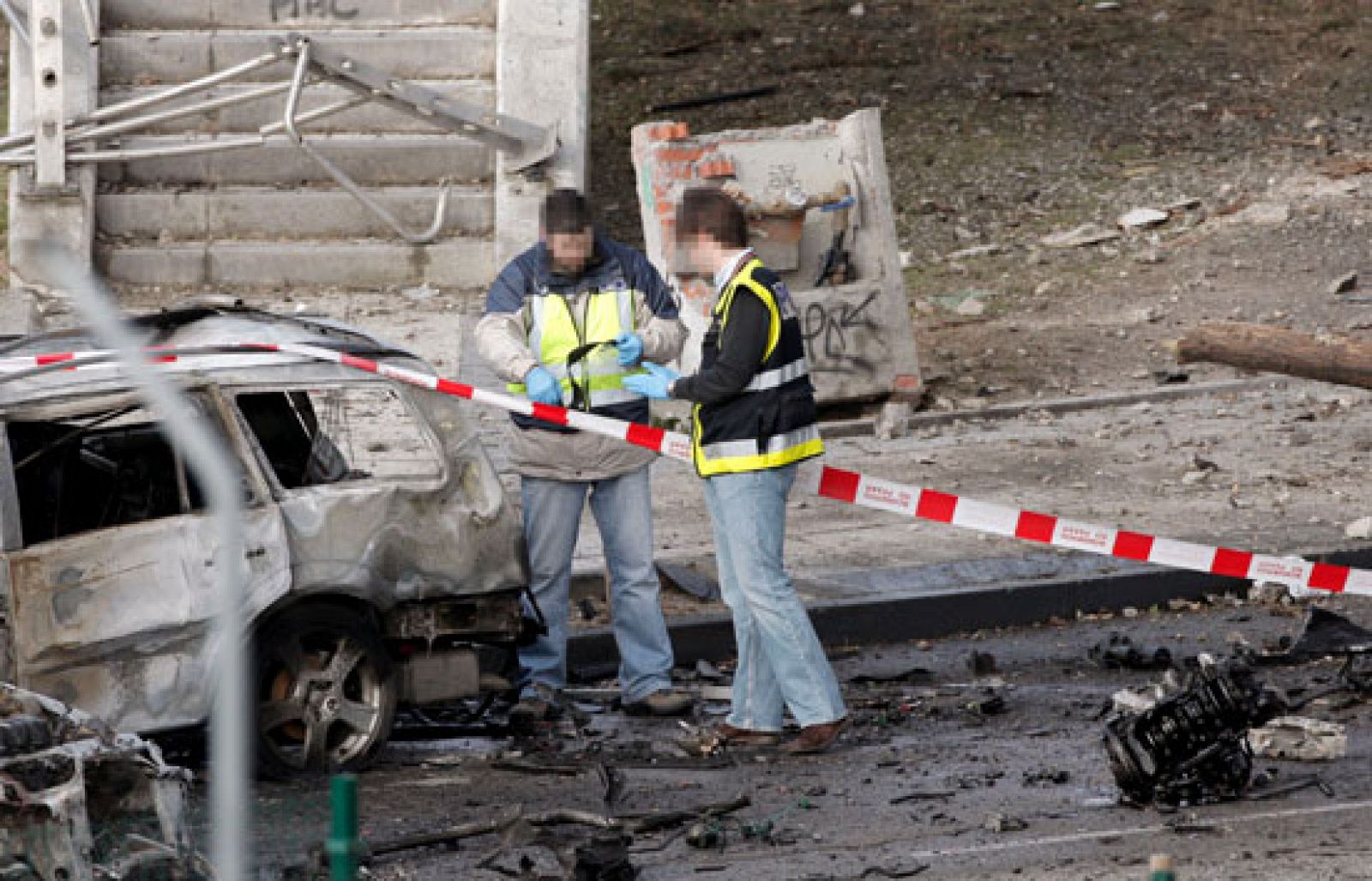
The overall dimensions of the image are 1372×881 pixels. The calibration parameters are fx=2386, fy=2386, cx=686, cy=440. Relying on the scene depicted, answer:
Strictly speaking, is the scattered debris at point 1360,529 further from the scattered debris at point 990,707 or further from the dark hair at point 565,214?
the dark hair at point 565,214

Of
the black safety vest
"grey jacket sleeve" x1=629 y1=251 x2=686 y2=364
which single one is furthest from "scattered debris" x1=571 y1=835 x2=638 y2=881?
"grey jacket sleeve" x1=629 y1=251 x2=686 y2=364

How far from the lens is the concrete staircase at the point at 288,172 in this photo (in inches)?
625

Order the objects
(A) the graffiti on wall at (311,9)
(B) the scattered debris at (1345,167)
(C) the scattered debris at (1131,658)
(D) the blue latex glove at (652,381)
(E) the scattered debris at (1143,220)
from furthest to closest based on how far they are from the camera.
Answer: (B) the scattered debris at (1345,167), (E) the scattered debris at (1143,220), (A) the graffiti on wall at (311,9), (C) the scattered debris at (1131,658), (D) the blue latex glove at (652,381)

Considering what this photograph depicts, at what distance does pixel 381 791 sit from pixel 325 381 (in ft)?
4.70

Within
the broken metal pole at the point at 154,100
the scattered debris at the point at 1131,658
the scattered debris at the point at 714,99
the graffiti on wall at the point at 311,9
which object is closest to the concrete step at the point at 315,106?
the broken metal pole at the point at 154,100

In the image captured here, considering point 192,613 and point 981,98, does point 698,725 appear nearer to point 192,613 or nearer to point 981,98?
point 192,613

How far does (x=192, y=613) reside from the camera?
756cm

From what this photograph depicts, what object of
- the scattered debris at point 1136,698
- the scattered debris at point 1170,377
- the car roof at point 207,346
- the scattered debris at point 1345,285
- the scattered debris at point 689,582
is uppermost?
the car roof at point 207,346

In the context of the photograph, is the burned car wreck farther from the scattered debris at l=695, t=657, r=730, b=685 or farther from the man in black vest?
the scattered debris at l=695, t=657, r=730, b=685

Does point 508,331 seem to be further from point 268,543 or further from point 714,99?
point 714,99

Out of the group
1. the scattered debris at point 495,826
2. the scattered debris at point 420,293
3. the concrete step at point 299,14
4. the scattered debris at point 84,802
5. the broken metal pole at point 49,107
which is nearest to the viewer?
the scattered debris at point 84,802

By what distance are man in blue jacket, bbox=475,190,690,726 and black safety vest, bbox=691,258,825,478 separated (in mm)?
682

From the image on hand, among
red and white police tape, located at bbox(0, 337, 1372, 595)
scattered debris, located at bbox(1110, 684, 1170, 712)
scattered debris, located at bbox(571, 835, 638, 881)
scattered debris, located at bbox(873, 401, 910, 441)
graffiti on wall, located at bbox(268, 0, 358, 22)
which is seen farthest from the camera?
graffiti on wall, located at bbox(268, 0, 358, 22)

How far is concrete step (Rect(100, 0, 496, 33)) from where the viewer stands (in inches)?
653
